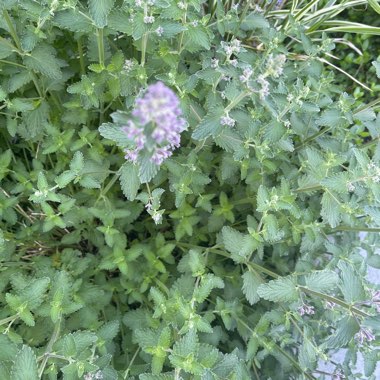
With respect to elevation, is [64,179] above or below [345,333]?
above

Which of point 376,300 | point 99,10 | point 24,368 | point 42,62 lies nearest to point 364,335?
point 376,300

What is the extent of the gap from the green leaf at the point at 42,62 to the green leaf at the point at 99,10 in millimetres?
353

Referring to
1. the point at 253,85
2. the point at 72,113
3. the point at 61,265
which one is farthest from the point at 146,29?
the point at 61,265

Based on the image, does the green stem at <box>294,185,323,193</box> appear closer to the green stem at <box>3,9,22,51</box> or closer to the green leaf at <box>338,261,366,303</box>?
the green leaf at <box>338,261,366,303</box>

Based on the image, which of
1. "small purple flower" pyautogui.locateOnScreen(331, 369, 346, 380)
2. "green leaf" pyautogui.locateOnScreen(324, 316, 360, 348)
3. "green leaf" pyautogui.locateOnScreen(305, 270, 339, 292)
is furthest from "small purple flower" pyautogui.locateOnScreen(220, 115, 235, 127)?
"small purple flower" pyautogui.locateOnScreen(331, 369, 346, 380)

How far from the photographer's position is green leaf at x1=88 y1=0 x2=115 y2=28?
1.20 meters

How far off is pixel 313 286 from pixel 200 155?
0.66 m

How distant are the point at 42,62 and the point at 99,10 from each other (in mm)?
380

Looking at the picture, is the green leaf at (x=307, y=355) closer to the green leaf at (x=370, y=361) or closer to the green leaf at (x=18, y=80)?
the green leaf at (x=370, y=361)

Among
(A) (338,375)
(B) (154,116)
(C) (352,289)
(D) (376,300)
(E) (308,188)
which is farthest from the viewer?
(A) (338,375)

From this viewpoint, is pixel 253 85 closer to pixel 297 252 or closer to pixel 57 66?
pixel 57 66

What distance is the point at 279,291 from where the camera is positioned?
1.36 metres

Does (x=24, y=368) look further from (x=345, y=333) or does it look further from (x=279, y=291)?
(x=345, y=333)

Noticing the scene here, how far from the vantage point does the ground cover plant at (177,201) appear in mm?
1293
